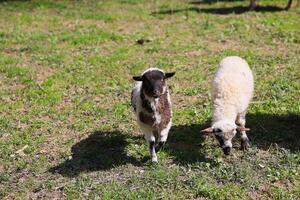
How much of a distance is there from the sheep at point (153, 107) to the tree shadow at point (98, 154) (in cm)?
45

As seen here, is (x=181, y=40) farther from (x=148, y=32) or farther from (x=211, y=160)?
(x=211, y=160)

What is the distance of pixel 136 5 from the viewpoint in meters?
18.0

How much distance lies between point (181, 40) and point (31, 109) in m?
5.33

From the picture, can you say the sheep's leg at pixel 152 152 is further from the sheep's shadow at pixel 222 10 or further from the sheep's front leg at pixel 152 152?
the sheep's shadow at pixel 222 10

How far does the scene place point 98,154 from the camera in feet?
25.7

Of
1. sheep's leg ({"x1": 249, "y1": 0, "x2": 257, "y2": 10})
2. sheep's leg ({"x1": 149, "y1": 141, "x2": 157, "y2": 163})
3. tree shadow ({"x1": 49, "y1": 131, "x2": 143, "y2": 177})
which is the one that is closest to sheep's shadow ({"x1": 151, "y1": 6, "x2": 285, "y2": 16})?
sheep's leg ({"x1": 249, "y1": 0, "x2": 257, "y2": 10})

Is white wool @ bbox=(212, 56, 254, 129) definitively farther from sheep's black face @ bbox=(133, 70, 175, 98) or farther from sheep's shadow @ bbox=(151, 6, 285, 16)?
sheep's shadow @ bbox=(151, 6, 285, 16)

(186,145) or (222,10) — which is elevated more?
(222,10)

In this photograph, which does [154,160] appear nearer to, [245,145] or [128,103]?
[245,145]

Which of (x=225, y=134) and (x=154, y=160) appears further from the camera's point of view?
(x=154, y=160)

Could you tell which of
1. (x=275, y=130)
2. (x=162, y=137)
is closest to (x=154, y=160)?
(x=162, y=137)

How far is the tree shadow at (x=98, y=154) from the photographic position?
743 centimetres

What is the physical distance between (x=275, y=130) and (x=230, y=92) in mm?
1233

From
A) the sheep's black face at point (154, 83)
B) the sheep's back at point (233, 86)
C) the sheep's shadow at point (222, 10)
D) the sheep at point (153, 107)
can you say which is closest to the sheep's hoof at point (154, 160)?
the sheep at point (153, 107)
